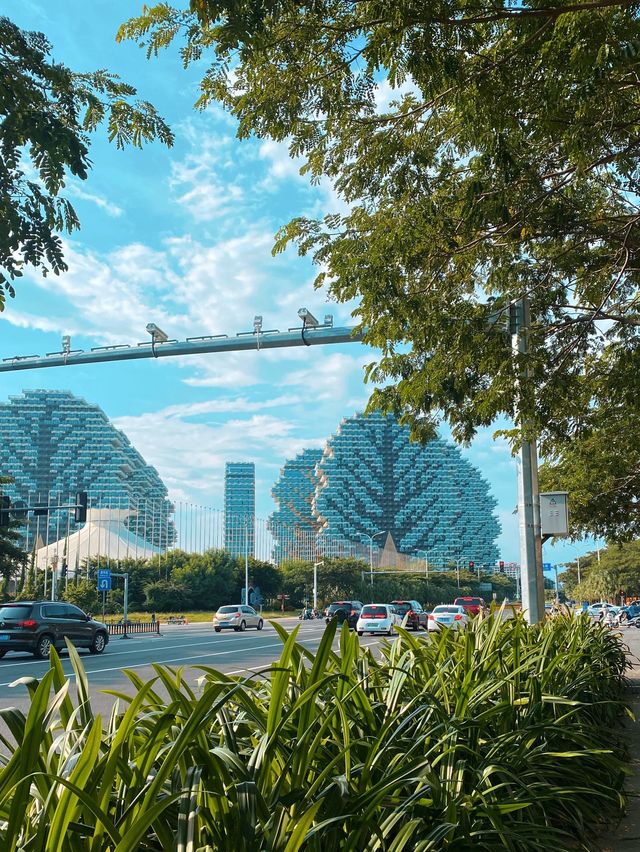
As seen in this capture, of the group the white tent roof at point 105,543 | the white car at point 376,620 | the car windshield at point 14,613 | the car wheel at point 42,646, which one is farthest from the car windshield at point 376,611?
the white tent roof at point 105,543

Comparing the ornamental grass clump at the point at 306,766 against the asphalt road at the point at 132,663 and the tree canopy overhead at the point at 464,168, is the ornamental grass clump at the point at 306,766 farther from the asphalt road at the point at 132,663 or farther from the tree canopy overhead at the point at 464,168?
the asphalt road at the point at 132,663

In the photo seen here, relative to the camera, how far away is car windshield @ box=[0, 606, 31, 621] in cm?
2242

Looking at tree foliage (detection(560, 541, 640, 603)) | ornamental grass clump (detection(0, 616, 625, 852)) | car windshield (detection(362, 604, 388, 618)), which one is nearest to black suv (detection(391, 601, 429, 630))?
car windshield (detection(362, 604, 388, 618))

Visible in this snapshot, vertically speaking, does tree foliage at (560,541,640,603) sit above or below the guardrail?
above

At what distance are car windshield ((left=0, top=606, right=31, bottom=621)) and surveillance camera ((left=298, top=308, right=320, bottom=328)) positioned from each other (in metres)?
→ 11.0

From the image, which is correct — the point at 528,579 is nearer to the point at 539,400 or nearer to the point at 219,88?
the point at 539,400

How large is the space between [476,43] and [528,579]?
6.92 m

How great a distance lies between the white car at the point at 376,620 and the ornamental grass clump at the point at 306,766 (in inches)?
1215

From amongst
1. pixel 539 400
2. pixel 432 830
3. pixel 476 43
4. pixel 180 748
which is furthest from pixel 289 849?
pixel 539 400

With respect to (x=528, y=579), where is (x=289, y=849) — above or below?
below

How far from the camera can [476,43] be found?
20.4 feet

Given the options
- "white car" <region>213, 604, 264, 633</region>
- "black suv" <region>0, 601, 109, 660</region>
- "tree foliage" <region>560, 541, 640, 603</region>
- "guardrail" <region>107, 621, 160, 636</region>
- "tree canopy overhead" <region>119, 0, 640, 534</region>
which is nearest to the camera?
"tree canopy overhead" <region>119, 0, 640, 534</region>

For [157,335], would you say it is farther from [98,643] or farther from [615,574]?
[615,574]

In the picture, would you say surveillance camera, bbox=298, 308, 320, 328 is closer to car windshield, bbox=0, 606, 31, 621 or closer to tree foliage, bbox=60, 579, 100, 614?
car windshield, bbox=0, 606, 31, 621
